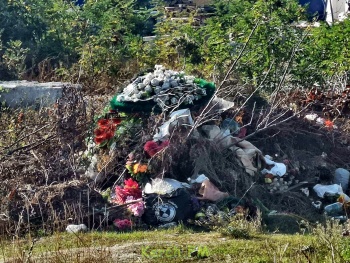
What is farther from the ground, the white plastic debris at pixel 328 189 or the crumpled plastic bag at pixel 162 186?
the crumpled plastic bag at pixel 162 186

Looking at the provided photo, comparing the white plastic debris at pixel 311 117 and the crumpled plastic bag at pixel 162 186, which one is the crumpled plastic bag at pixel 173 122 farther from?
the white plastic debris at pixel 311 117

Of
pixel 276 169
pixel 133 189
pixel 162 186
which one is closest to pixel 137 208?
pixel 133 189

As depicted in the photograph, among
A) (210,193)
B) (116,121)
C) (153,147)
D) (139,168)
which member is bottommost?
(210,193)

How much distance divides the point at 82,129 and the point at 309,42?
448 centimetres

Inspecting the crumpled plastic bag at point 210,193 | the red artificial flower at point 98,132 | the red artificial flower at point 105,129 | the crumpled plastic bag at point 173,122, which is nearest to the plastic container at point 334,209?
the crumpled plastic bag at point 210,193

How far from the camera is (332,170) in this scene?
8992 mm

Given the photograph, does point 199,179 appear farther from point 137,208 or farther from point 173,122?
point 137,208

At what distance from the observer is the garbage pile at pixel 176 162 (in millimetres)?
7395

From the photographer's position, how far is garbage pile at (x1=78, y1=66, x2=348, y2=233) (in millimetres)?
7395

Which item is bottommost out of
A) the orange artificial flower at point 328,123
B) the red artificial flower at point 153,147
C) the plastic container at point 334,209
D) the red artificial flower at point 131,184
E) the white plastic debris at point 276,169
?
the plastic container at point 334,209

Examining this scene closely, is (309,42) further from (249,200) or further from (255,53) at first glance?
(249,200)

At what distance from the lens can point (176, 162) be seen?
806 centimetres

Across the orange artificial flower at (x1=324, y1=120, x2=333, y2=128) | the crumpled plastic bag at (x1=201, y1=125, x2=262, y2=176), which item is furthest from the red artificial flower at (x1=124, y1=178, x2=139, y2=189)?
the orange artificial flower at (x1=324, y1=120, x2=333, y2=128)

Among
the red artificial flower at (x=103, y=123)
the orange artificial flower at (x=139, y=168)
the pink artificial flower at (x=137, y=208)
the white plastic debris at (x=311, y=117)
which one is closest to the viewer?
the pink artificial flower at (x=137, y=208)
